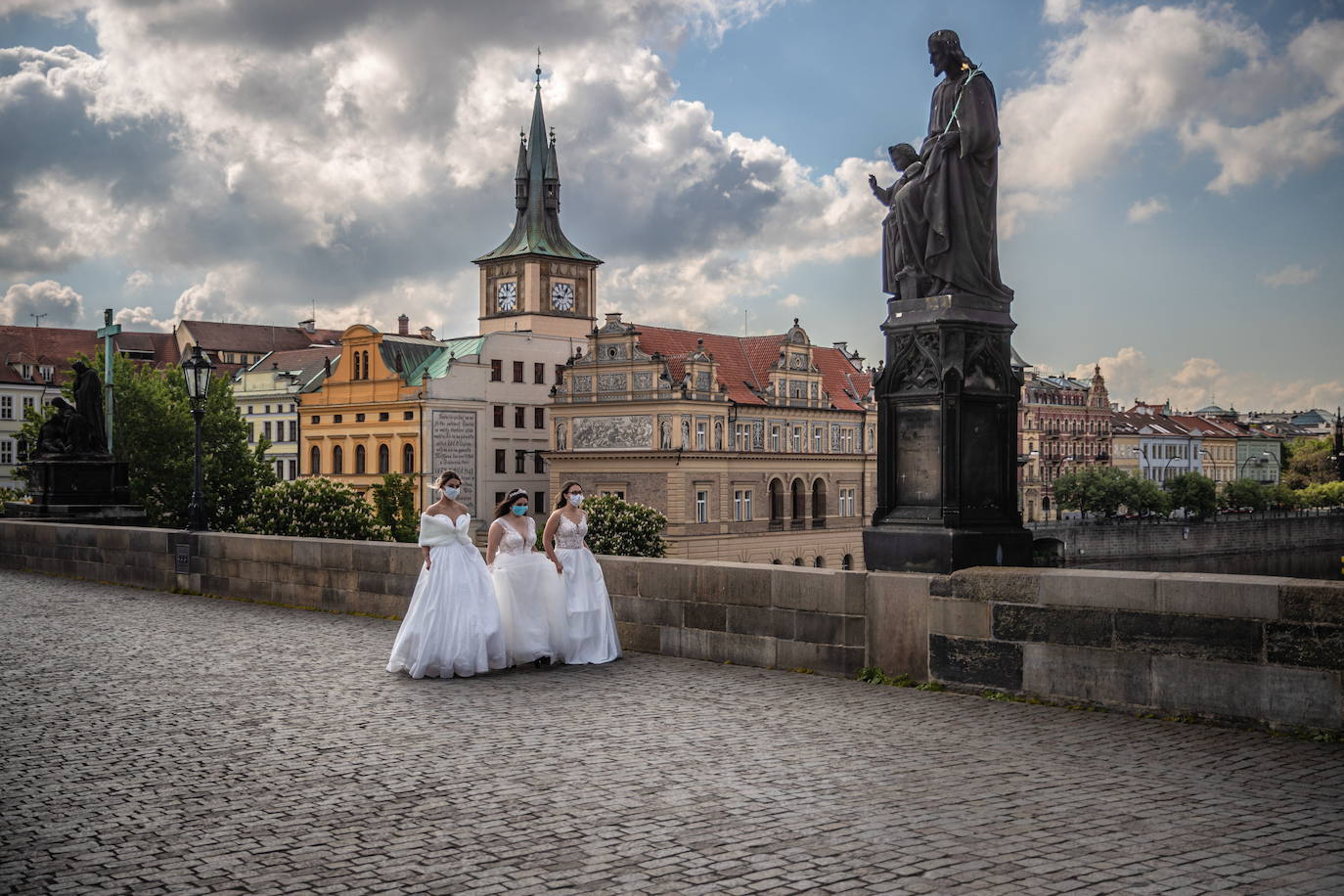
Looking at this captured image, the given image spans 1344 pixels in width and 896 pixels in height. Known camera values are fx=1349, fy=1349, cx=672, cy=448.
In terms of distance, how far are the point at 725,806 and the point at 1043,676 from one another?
3476mm

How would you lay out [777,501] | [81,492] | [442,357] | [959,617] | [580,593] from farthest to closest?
[442,357] → [777,501] → [81,492] → [580,593] → [959,617]

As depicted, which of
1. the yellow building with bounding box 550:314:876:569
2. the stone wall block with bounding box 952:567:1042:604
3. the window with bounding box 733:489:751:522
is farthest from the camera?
the window with bounding box 733:489:751:522

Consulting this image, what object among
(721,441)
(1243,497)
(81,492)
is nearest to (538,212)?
(721,441)

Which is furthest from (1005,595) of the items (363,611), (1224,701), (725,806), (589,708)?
(363,611)

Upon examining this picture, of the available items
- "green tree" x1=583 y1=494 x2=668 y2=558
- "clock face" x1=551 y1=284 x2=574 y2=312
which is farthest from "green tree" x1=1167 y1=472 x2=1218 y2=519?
"green tree" x1=583 y1=494 x2=668 y2=558

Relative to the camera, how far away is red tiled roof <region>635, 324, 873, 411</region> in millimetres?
79562

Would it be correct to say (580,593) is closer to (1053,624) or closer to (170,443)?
(1053,624)

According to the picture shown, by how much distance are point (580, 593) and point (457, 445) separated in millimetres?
70474

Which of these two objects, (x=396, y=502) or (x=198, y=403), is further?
(x=396, y=502)

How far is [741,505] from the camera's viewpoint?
78562mm

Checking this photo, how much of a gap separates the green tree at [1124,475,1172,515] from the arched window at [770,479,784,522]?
38.4 metres

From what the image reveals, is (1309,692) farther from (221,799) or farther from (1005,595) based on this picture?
(221,799)

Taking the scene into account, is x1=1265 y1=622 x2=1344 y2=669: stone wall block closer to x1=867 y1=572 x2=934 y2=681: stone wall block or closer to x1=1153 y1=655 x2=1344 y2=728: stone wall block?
x1=1153 y1=655 x2=1344 y2=728: stone wall block

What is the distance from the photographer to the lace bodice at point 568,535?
39.7 ft
